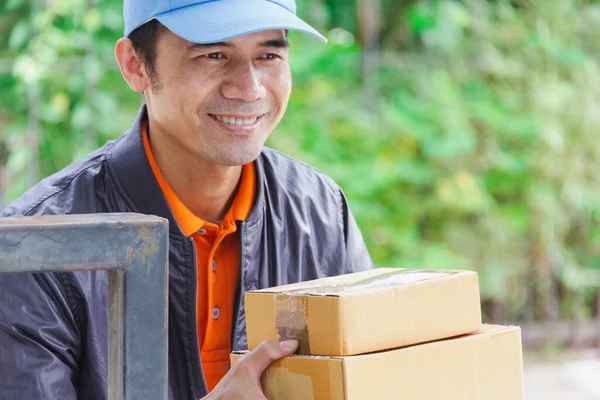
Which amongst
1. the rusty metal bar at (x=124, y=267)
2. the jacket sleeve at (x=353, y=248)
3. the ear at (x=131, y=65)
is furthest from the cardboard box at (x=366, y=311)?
the ear at (x=131, y=65)

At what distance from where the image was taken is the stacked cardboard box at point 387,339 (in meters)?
1.30

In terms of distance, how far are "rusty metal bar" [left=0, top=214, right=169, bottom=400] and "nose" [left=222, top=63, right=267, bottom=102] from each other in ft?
2.73

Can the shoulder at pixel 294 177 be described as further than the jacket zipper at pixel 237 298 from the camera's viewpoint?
Yes

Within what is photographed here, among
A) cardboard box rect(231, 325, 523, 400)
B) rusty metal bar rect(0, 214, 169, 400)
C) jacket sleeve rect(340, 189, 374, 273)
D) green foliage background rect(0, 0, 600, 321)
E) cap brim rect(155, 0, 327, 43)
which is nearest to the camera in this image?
rusty metal bar rect(0, 214, 169, 400)

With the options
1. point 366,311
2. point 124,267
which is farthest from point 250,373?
point 124,267

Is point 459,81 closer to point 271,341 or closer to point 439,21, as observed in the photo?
point 439,21

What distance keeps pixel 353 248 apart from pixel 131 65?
624mm

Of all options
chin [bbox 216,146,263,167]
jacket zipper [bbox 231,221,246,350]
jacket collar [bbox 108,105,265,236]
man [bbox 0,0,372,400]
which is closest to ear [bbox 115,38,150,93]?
man [bbox 0,0,372,400]

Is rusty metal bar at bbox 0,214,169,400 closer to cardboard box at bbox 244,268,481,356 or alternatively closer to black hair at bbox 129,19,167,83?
cardboard box at bbox 244,268,481,356

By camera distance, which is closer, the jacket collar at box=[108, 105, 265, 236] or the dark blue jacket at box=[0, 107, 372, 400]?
the dark blue jacket at box=[0, 107, 372, 400]

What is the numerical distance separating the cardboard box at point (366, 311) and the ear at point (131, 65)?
0.71 m

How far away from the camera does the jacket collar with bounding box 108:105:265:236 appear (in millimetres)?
1839

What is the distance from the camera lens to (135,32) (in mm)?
1939

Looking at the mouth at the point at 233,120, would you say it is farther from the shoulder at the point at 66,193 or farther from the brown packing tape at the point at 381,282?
the brown packing tape at the point at 381,282
